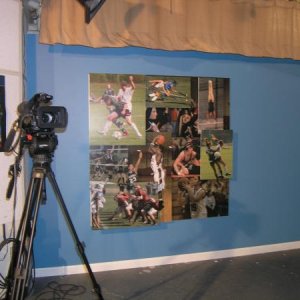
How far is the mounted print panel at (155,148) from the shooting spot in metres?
2.32

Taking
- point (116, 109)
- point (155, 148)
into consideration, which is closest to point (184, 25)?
point (116, 109)

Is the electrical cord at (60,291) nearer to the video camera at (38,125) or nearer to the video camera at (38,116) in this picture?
the video camera at (38,125)

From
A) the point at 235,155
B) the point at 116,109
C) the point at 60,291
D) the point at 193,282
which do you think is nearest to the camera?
the point at 60,291

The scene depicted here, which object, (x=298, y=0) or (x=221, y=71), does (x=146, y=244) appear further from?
(x=298, y=0)

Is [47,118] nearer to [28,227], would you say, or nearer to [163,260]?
[28,227]

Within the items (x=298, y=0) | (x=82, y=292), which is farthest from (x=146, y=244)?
(x=298, y=0)

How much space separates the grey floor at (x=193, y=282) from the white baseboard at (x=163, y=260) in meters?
0.04

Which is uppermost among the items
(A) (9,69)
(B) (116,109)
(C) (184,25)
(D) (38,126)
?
(C) (184,25)

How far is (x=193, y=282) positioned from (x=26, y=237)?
1.22 metres

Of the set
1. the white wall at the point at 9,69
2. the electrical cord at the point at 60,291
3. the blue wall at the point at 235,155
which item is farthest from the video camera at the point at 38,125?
the electrical cord at the point at 60,291

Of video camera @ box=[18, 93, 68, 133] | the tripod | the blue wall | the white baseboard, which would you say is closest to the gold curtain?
the blue wall

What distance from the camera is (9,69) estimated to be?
6.33ft

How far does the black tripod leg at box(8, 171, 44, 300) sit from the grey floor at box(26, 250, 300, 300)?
0.55 metres

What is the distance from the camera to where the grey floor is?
2045 millimetres
